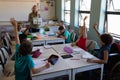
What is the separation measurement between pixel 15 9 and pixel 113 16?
4.52 metres

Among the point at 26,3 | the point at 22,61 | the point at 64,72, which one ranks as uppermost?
the point at 26,3

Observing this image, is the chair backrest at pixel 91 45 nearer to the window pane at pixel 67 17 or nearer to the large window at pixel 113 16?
the large window at pixel 113 16

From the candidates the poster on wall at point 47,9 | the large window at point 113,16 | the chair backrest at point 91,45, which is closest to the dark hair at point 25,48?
the chair backrest at point 91,45

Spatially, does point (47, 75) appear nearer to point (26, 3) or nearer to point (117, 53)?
point (117, 53)

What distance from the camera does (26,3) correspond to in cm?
650

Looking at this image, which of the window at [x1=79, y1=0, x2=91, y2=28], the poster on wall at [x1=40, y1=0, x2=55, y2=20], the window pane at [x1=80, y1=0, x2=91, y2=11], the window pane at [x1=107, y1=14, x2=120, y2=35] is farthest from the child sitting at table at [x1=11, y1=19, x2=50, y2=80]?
the poster on wall at [x1=40, y1=0, x2=55, y2=20]

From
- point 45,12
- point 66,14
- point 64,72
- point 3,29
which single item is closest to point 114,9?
point 64,72

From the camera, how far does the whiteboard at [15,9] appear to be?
244 inches

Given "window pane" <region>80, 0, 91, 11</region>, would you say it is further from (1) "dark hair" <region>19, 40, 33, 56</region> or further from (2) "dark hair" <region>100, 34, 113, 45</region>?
(1) "dark hair" <region>19, 40, 33, 56</region>

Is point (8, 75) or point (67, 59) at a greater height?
point (67, 59)

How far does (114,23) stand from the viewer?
3.49 m

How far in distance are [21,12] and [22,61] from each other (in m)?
5.22

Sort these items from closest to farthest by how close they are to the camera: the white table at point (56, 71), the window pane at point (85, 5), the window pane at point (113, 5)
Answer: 1. the white table at point (56, 71)
2. the window pane at point (113, 5)
3. the window pane at point (85, 5)

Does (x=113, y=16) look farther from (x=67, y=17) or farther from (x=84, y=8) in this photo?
(x=67, y=17)
